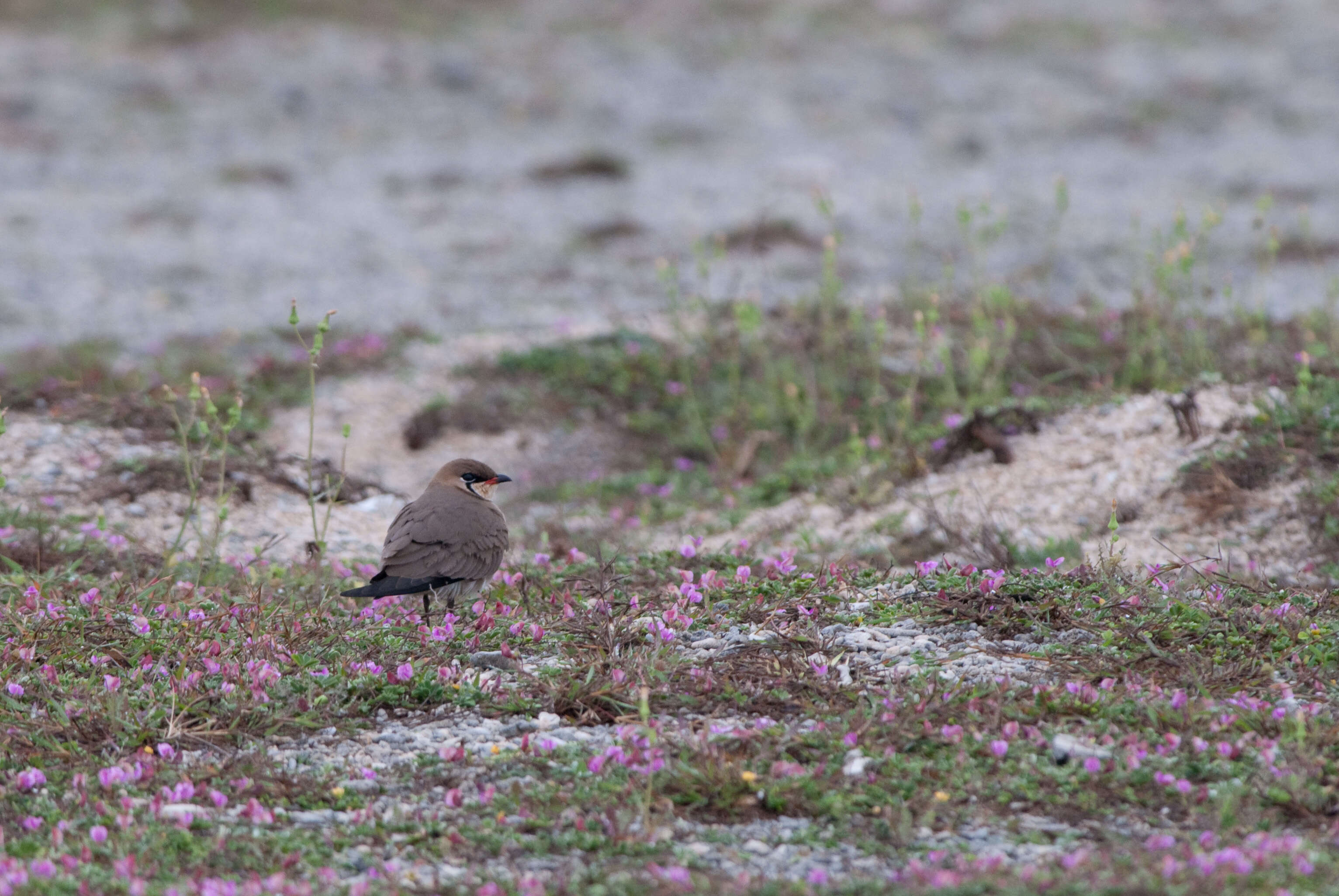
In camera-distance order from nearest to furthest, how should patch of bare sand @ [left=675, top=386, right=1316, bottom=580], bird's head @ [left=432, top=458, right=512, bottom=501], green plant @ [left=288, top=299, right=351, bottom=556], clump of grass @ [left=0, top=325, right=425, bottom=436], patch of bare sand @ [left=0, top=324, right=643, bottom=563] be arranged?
green plant @ [left=288, top=299, right=351, bottom=556], bird's head @ [left=432, top=458, right=512, bottom=501], patch of bare sand @ [left=675, top=386, right=1316, bottom=580], patch of bare sand @ [left=0, top=324, right=643, bottom=563], clump of grass @ [left=0, top=325, right=425, bottom=436]

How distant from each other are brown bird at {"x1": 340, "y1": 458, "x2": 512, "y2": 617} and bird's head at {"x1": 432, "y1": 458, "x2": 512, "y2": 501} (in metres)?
0.41

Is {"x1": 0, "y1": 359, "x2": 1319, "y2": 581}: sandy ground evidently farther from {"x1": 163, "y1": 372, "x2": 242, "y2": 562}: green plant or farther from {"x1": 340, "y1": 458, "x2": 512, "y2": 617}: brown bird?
{"x1": 340, "y1": 458, "x2": 512, "y2": 617}: brown bird

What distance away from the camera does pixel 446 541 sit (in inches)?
279

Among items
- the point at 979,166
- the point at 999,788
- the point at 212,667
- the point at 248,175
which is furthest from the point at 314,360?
the point at 979,166

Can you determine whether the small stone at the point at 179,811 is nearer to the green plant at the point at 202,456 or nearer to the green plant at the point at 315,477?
the green plant at the point at 315,477

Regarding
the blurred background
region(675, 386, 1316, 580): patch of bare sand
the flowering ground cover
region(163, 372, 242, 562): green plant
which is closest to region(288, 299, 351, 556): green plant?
region(163, 372, 242, 562): green plant

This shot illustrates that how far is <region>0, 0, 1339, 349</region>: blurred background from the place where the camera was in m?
18.9

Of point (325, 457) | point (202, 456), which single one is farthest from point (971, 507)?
point (325, 457)

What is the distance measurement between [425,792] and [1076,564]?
4.56m

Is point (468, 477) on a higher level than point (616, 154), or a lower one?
lower

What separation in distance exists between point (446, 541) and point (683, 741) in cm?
196

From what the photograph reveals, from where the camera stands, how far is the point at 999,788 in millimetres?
5371

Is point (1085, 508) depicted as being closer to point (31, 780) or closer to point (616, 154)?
point (31, 780)

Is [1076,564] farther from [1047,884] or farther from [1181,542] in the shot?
[1047,884]
